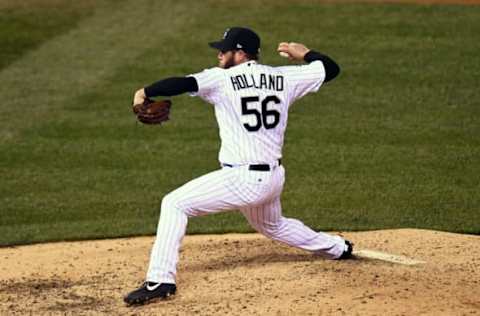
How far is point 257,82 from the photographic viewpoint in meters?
7.79

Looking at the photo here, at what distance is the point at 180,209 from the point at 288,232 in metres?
0.96

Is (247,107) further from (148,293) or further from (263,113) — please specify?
(148,293)

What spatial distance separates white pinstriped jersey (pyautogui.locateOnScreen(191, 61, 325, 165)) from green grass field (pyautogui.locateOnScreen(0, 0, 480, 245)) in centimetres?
239

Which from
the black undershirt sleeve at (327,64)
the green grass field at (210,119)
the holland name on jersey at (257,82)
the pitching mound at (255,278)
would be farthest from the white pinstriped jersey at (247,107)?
the green grass field at (210,119)

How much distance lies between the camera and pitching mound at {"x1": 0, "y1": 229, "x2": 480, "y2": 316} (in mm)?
7465

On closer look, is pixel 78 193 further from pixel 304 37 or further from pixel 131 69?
pixel 304 37

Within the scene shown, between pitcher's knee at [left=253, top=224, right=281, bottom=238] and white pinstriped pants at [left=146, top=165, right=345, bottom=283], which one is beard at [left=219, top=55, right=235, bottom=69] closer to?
white pinstriped pants at [left=146, top=165, right=345, bottom=283]

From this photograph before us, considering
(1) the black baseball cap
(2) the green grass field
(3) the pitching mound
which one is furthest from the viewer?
(2) the green grass field

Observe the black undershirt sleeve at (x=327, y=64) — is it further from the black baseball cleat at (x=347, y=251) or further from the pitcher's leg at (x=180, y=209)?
the black baseball cleat at (x=347, y=251)

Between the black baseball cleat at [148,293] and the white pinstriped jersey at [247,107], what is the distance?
96 cm

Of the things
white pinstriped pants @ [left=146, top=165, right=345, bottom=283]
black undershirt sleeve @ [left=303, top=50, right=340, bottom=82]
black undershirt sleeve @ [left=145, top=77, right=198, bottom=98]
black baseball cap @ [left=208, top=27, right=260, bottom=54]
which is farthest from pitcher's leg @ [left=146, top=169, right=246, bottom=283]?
black undershirt sleeve @ [left=303, top=50, right=340, bottom=82]

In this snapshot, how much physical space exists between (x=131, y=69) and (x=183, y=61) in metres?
0.68

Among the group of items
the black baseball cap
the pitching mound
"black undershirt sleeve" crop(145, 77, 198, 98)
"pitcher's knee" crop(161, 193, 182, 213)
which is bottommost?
the pitching mound

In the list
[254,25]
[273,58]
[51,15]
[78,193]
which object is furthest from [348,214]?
[51,15]
